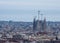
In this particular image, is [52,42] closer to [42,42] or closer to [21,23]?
[42,42]

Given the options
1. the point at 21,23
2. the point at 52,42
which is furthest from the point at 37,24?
the point at 21,23

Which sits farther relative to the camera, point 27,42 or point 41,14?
point 41,14

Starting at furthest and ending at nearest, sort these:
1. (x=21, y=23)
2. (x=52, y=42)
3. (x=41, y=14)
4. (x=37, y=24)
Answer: (x=21, y=23) < (x=41, y=14) < (x=37, y=24) < (x=52, y=42)

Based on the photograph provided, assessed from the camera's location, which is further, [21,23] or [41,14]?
[21,23]

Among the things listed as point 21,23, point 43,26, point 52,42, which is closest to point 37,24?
point 43,26

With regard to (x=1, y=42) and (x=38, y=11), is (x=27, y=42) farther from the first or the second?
(x=38, y=11)

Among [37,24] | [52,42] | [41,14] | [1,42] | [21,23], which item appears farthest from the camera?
[21,23]

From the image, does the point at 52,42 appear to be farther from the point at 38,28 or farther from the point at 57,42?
the point at 38,28

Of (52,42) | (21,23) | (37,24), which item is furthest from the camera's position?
→ (21,23)
